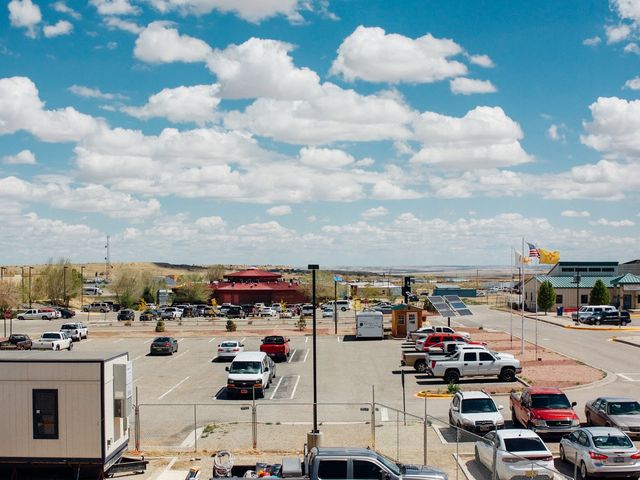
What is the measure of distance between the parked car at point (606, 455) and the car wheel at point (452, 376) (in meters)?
16.7

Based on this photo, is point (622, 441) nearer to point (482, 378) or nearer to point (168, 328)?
point (482, 378)

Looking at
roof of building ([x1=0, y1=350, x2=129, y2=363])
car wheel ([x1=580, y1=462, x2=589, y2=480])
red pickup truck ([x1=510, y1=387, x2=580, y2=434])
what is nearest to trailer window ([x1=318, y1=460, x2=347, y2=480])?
car wheel ([x1=580, y1=462, x2=589, y2=480])

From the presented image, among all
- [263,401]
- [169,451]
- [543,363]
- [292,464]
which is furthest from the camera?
[543,363]

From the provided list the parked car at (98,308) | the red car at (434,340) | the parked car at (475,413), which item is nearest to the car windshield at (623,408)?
the parked car at (475,413)

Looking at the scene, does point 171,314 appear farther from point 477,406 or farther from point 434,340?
point 477,406

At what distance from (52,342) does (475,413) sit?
37056mm

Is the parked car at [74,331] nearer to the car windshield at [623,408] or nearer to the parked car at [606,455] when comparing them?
the car windshield at [623,408]

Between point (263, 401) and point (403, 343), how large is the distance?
83.5 feet

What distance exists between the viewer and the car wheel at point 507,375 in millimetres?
36344

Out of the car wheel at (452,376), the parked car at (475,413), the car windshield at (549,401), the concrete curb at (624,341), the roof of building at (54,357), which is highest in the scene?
the roof of building at (54,357)

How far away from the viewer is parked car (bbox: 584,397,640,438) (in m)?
23.3

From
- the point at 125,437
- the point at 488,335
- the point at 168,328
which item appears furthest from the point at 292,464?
the point at 168,328

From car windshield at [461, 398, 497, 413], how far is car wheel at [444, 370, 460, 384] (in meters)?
11.4

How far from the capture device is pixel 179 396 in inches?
1326
